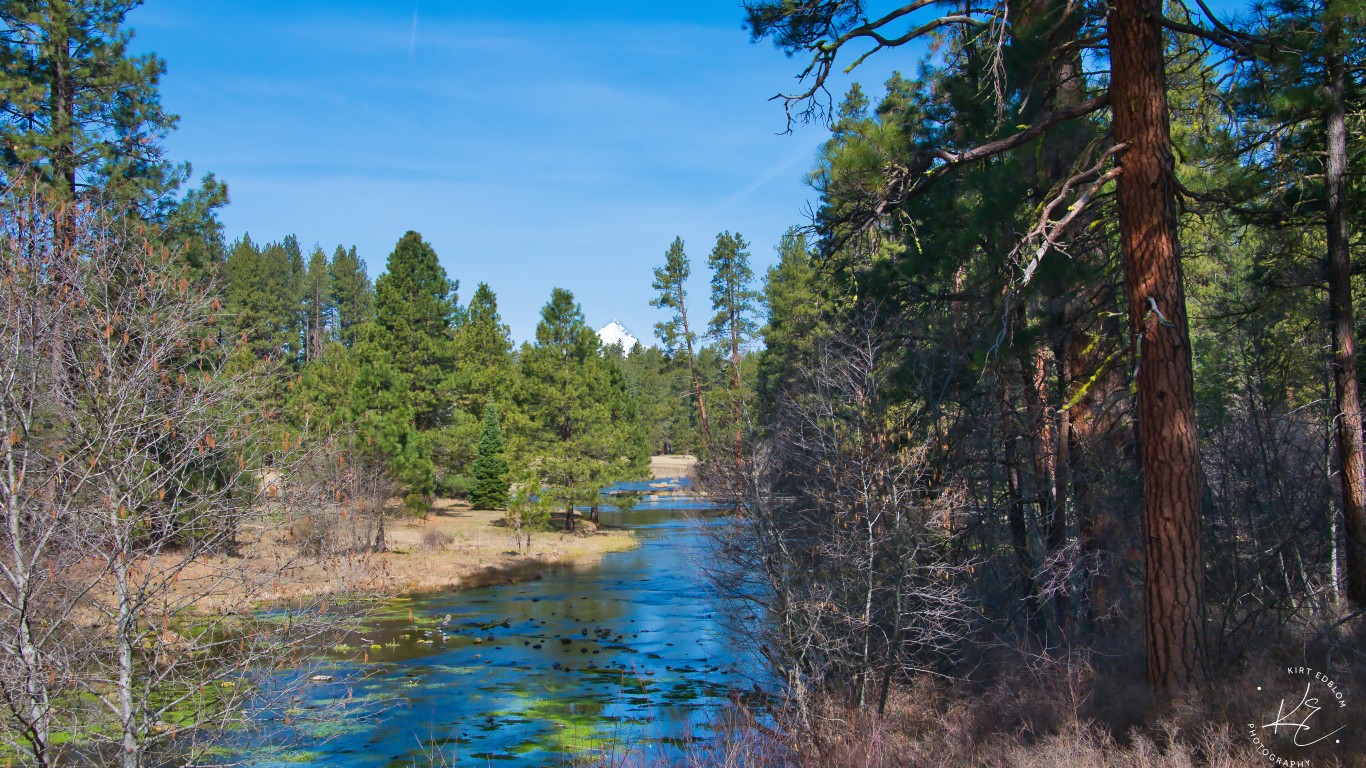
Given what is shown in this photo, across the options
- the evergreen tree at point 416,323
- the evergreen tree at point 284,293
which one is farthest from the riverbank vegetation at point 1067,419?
the evergreen tree at point 284,293

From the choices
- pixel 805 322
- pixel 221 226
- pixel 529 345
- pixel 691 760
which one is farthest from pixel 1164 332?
pixel 529 345

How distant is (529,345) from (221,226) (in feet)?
64.7

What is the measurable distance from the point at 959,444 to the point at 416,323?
37.3m

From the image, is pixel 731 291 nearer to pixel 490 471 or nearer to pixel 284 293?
pixel 490 471

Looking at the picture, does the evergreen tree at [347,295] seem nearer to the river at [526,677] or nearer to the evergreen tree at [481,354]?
the evergreen tree at [481,354]

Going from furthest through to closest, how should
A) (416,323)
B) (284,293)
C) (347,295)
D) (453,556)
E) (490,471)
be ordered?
1. (347,295)
2. (284,293)
3. (490,471)
4. (416,323)
5. (453,556)

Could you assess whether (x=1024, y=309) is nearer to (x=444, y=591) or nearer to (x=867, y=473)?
(x=867, y=473)

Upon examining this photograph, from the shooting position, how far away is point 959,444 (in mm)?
13984

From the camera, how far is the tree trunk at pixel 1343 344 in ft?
32.8

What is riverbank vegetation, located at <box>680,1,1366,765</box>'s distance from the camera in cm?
682
